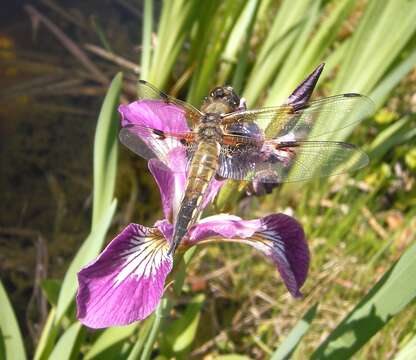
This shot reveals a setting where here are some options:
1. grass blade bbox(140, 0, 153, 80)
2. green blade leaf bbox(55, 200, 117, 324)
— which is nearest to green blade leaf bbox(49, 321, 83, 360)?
green blade leaf bbox(55, 200, 117, 324)

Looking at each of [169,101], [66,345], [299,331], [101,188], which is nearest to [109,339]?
[66,345]

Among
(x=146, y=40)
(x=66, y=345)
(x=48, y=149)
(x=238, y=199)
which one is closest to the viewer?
(x=66, y=345)

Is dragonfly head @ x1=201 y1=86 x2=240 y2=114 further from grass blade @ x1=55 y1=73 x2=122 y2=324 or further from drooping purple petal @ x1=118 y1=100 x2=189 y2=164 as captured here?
grass blade @ x1=55 y1=73 x2=122 y2=324

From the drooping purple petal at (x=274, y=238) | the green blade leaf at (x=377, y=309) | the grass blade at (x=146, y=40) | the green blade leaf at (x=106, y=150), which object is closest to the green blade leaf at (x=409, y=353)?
the green blade leaf at (x=377, y=309)

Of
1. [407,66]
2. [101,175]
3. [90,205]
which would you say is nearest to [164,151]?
[101,175]

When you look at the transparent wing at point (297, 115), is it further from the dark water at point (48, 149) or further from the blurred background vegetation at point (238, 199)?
the dark water at point (48, 149)

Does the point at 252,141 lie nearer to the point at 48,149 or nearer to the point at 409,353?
the point at 409,353
